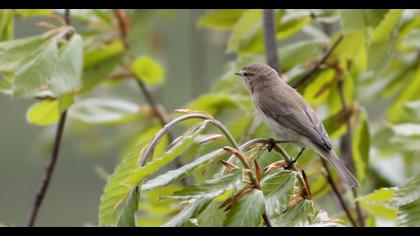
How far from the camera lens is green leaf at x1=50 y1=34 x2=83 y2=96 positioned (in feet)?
7.67

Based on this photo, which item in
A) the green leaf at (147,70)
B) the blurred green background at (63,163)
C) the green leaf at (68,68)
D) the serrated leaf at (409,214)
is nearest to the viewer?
the serrated leaf at (409,214)

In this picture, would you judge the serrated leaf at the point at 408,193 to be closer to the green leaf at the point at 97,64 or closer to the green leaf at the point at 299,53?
the green leaf at the point at 299,53

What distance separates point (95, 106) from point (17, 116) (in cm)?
522

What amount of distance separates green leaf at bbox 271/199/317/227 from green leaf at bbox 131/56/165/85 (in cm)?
197

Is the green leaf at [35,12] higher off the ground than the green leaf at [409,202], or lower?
higher

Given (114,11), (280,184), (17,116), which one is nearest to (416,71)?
(114,11)

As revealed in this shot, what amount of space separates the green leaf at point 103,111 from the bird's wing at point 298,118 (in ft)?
2.32

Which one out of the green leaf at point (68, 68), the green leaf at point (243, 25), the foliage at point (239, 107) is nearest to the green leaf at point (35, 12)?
the foliage at point (239, 107)

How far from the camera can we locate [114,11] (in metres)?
3.37

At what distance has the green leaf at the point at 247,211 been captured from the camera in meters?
1.49

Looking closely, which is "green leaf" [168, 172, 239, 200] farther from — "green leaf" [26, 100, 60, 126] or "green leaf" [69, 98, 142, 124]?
"green leaf" [69, 98, 142, 124]

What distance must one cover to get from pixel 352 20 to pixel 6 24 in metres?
1.05

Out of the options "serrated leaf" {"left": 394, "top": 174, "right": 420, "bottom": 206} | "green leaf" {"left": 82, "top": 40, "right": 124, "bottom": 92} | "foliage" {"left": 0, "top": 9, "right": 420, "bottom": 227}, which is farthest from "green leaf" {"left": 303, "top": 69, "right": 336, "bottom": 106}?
"serrated leaf" {"left": 394, "top": 174, "right": 420, "bottom": 206}

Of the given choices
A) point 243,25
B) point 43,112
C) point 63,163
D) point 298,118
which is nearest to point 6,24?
point 43,112
